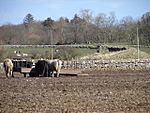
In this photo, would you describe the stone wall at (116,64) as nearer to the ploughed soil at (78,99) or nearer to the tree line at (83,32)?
the ploughed soil at (78,99)

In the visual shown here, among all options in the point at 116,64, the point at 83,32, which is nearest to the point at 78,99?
the point at 116,64

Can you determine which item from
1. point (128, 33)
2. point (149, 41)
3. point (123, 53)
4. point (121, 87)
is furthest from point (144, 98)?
point (128, 33)

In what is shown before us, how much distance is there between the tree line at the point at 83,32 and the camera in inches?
4419

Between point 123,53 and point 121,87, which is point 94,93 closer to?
point 121,87

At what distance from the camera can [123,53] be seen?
49906 millimetres

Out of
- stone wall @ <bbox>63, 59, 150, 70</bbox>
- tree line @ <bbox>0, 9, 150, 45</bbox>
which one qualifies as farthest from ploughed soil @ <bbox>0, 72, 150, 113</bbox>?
tree line @ <bbox>0, 9, 150, 45</bbox>

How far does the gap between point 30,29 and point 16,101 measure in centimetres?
12991

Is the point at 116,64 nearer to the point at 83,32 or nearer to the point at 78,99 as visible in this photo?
the point at 78,99

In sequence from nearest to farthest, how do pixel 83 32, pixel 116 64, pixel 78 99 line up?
1. pixel 78 99
2. pixel 116 64
3. pixel 83 32

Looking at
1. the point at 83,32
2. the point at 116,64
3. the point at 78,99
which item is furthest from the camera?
the point at 83,32

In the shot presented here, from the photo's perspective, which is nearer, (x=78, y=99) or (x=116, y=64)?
(x=78, y=99)

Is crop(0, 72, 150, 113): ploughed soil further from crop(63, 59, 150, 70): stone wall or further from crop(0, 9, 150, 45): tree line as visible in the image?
crop(0, 9, 150, 45): tree line

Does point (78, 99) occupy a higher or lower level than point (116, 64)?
lower

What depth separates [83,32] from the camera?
128 metres
